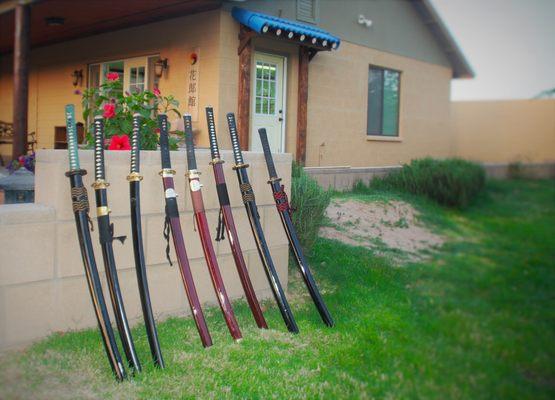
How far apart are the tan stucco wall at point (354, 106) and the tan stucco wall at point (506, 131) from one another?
8463 mm

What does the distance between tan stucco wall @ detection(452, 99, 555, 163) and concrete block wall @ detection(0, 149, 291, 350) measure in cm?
267

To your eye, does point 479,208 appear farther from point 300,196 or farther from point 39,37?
point 39,37

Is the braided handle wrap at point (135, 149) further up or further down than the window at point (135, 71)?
further down

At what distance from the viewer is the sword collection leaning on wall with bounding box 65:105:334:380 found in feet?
9.74

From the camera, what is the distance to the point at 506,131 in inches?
35.0

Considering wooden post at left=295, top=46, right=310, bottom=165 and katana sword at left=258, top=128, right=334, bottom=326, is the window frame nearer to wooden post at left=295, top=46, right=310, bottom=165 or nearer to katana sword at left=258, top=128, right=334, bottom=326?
wooden post at left=295, top=46, right=310, bottom=165

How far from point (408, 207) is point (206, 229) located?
8.20 feet

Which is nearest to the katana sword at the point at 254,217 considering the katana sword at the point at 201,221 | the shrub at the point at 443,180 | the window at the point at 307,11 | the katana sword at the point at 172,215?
the katana sword at the point at 201,221

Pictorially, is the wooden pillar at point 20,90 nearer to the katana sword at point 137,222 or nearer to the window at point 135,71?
the window at point 135,71

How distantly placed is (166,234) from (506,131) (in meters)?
2.87

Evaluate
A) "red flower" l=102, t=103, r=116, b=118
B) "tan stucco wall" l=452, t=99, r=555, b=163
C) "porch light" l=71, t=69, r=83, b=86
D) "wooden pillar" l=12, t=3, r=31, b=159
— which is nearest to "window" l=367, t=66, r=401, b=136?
"porch light" l=71, t=69, r=83, b=86

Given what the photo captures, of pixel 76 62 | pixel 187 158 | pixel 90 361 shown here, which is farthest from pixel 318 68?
pixel 90 361

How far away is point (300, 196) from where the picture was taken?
4938 mm

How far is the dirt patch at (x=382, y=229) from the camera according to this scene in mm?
1002
